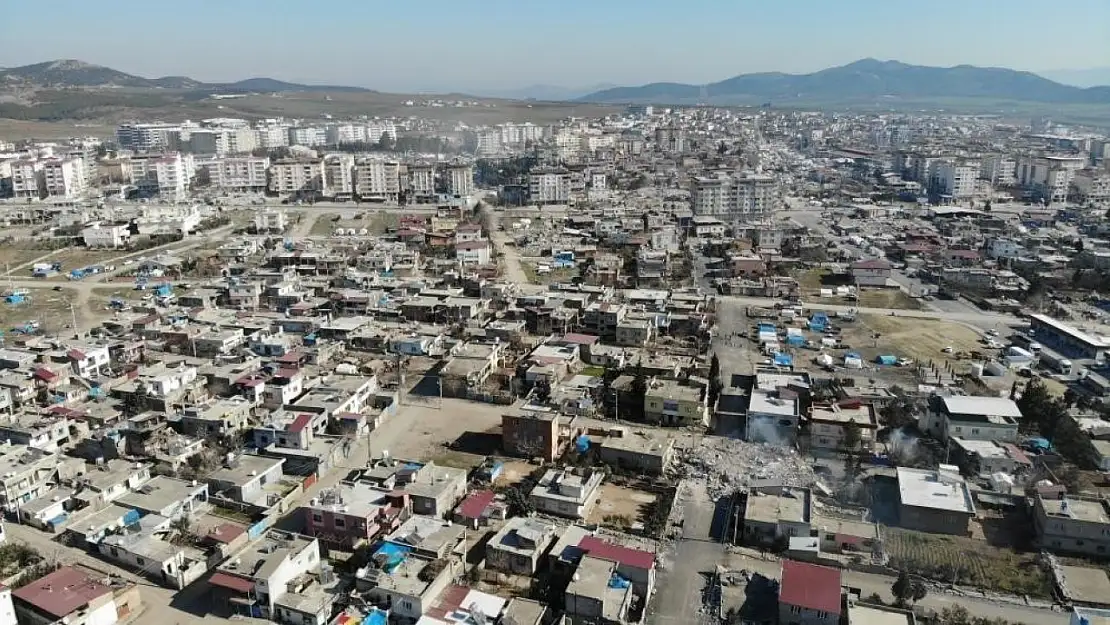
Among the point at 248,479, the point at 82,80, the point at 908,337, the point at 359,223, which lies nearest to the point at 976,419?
the point at 908,337

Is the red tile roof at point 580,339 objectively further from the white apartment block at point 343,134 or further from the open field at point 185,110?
the open field at point 185,110

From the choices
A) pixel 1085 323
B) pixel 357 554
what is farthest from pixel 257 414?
pixel 1085 323

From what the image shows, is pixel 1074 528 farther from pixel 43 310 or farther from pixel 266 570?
pixel 43 310

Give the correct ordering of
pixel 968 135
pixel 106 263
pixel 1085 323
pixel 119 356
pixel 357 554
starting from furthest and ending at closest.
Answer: pixel 968 135 < pixel 106 263 < pixel 1085 323 < pixel 119 356 < pixel 357 554

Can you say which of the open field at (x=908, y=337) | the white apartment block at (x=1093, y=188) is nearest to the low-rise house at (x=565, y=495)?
the open field at (x=908, y=337)

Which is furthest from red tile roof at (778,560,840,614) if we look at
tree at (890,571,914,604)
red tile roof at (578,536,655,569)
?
red tile roof at (578,536,655,569)

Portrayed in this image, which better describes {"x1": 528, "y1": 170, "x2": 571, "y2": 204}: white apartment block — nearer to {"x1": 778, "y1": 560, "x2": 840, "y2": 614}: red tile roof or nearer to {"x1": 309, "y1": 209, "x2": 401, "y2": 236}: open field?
{"x1": 309, "y1": 209, "x2": 401, "y2": 236}: open field

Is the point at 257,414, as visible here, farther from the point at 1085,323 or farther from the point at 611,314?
the point at 1085,323
